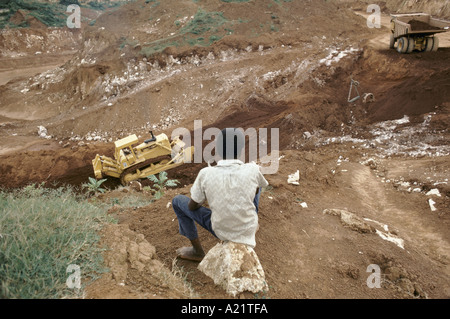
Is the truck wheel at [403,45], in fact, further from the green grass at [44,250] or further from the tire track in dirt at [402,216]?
the green grass at [44,250]

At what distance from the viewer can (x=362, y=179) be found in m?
6.55

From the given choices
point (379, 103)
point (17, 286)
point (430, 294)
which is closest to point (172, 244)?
point (17, 286)

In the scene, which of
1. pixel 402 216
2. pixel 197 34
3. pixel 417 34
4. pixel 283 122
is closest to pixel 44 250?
pixel 402 216

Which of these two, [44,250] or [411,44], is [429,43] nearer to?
[411,44]

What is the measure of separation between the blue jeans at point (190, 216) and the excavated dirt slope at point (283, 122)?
373mm

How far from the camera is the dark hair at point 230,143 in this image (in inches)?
103

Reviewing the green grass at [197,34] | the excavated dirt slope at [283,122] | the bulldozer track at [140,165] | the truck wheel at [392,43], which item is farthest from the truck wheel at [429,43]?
the bulldozer track at [140,165]

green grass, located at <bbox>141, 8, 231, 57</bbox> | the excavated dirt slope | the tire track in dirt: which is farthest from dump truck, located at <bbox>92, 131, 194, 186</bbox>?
green grass, located at <bbox>141, 8, 231, 57</bbox>

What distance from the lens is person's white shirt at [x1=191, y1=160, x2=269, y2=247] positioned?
2.64 m

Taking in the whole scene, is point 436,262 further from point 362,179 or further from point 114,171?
point 114,171

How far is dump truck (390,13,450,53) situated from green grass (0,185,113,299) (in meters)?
13.7

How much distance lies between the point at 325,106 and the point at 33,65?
24284 millimetres

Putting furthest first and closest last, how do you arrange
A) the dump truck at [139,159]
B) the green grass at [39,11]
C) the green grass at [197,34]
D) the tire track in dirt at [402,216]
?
the green grass at [39,11] → the green grass at [197,34] → the dump truck at [139,159] → the tire track in dirt at [402,216]

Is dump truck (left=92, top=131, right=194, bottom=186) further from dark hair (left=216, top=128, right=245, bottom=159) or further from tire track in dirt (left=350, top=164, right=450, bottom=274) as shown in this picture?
dark hair (left=216, top=128, right=245, bottom=159)
